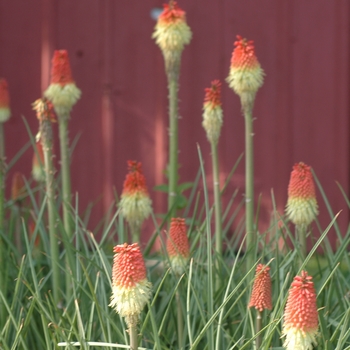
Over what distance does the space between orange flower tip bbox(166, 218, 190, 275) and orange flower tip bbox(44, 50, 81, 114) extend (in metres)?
0.57

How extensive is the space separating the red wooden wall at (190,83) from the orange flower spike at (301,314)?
114 inches

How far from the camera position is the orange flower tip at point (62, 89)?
2229mm

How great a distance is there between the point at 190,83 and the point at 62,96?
213cm

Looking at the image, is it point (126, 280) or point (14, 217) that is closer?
point (126, 280)

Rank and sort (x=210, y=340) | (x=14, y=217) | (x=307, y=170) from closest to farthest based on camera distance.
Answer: (x=210, y=340)
(x=307, y=170)
(x=14, y=217)

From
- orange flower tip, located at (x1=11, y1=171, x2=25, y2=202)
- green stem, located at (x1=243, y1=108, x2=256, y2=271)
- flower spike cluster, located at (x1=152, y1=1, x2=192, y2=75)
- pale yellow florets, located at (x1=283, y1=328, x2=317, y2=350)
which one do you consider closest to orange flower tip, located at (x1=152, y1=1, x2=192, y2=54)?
flower spike cluster, located at (x1=152, y1=1, x2=192, y2=75)

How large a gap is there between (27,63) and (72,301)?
105 inches

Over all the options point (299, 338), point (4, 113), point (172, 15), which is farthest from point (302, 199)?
point (4, 113)

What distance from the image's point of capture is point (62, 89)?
2.25 metres

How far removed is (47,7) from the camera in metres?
4.38

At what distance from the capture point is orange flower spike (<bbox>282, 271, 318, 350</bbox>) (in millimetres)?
1301

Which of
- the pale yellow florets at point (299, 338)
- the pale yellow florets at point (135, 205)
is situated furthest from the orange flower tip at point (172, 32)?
the pale yellow florets at point (299, 338)

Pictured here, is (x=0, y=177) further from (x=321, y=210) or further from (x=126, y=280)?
(x=321, y=210)

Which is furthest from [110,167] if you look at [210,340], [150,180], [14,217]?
[210,340]
